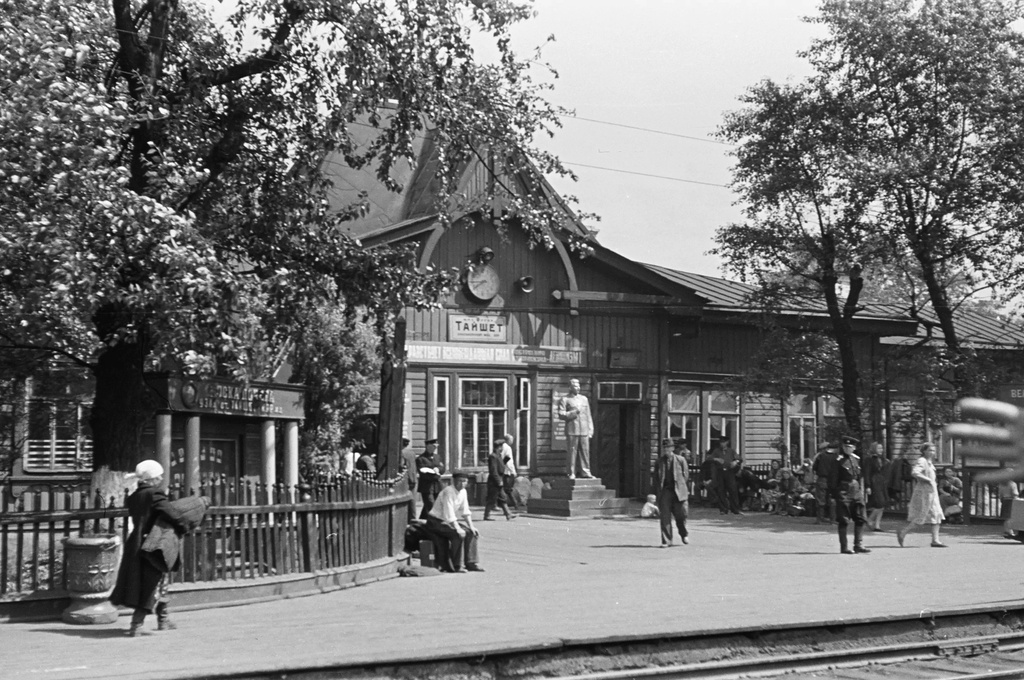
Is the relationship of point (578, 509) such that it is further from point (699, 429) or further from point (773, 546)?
point (699, 429)

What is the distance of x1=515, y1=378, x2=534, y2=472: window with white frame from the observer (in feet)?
103

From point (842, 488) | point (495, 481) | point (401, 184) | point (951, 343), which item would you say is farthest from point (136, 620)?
point (951, 343)

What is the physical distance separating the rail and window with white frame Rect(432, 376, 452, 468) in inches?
502

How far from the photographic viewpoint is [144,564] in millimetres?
11289

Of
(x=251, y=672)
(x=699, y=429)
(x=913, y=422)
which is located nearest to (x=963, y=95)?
(x=913, y=422)

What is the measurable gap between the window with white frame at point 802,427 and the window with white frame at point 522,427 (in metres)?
9.25

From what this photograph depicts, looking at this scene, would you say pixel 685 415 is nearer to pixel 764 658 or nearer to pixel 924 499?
pixel 924 499

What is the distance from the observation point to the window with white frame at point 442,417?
29.9 meters

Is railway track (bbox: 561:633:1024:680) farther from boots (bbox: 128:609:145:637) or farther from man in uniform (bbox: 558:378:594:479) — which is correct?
man in uniform (bbox: 558:378:594:479)

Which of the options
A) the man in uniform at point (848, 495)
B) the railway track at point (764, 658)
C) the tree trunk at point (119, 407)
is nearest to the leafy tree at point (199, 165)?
the tree trunk at point (119, 407)

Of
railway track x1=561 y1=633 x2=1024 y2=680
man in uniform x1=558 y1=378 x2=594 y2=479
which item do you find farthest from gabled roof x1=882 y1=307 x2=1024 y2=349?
railway track x1=561 y1=633 x2=1024 y2=680

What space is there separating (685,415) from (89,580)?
2440 cm

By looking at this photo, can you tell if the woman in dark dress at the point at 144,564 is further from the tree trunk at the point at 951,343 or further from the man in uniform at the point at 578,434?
the tree trunk at the point at 951,343

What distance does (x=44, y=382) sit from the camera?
18844 mm
